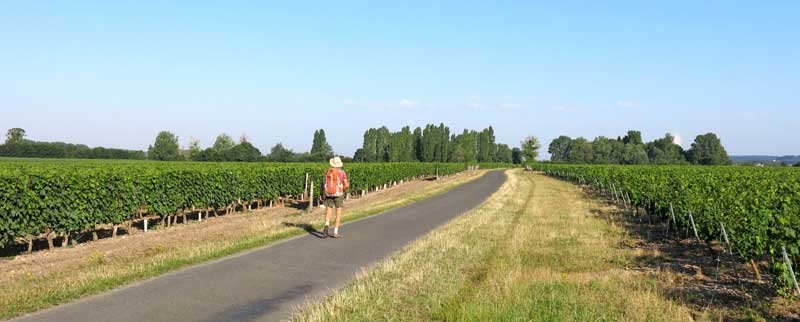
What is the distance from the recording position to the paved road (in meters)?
6.21

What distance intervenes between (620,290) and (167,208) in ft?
45.0

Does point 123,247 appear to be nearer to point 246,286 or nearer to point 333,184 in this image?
point 333,184

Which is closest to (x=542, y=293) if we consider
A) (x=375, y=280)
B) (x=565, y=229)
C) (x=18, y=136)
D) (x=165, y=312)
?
(x=375, y=280)

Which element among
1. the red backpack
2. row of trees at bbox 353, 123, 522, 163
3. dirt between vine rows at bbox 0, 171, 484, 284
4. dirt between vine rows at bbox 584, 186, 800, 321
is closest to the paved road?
the red backpack

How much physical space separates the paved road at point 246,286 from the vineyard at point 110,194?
17.3ft

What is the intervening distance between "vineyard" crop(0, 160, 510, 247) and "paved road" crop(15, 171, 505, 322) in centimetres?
527

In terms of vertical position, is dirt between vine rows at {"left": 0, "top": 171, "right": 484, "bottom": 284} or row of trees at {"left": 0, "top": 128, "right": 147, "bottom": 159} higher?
row of trees at {"left": 0, "top": 128, "right": 147, "bottom": 159}

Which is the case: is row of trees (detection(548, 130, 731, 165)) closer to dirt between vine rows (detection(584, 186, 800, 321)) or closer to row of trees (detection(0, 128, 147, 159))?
row of trees (detection(0, 128, 147, 159))

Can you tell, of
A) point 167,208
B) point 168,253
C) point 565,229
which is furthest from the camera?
point 167,208

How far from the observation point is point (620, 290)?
7.81 metres

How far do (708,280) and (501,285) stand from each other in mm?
4022

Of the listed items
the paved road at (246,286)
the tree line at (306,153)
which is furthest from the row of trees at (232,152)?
the paved road at (246,286)

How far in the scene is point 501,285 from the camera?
7.83 m

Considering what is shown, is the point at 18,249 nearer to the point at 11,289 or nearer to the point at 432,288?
the point at 11,289
